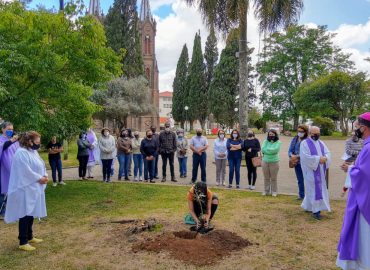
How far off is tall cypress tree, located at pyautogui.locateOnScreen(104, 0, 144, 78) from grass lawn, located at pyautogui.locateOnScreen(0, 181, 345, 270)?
38640 millimetres

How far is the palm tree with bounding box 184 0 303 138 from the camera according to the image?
1602cm

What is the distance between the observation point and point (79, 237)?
22.5ft

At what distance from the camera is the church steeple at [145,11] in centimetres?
7250

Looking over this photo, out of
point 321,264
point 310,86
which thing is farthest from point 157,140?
point 310,86

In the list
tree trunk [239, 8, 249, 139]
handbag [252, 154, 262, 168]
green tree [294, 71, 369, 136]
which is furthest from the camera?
green tree [294, 71, 369, 136]

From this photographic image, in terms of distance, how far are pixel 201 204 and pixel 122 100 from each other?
31.8 metres

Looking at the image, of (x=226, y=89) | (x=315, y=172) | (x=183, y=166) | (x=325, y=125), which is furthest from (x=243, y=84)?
(x=226, y=89)

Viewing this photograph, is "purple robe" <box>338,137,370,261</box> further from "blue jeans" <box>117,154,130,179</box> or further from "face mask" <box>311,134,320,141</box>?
"blue jeans" <box>117,154,130,179</box>

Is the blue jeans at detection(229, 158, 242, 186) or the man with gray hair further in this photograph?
the blue jeans at detection(229, 158, 242, 186)

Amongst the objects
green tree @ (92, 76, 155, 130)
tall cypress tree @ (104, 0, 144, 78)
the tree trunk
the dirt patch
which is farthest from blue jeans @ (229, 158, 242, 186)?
tall cypress tree @ (104, 0, 144, 78)

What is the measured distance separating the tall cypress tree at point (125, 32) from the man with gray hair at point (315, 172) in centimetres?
4136

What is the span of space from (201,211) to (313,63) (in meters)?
48.2

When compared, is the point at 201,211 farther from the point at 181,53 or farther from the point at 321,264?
the point at 181,53

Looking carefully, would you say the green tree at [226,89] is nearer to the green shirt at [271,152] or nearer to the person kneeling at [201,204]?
the green shirt at [271,152]
